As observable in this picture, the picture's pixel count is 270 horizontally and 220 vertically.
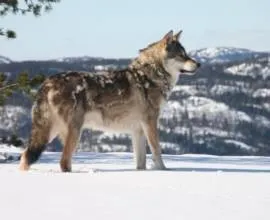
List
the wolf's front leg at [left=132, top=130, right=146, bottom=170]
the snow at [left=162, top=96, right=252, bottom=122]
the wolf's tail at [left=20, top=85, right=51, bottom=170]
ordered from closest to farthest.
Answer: the wolf's tail at [left=20, top=85, right=51, bottom=170] → the wolf's front leg at [left=132, top=130, right=146, bottom=170] → the snow at [left=162, top=96, right=252, bottom=122]

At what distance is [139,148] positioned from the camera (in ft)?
36.3

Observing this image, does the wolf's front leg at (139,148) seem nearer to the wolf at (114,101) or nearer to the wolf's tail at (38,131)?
the wolf at (114,101)

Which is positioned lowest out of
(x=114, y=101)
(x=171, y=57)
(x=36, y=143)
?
(x=36, y=143)

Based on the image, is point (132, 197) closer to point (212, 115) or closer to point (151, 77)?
point (151, 77)

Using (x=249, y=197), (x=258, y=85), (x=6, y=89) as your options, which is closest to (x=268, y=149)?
(x=258, y=85)

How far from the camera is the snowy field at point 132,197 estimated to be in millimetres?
5812

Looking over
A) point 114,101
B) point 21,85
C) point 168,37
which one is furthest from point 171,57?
point 21,85

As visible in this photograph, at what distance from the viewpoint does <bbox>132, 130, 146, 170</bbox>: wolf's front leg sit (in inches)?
433

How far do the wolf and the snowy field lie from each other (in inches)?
57.6

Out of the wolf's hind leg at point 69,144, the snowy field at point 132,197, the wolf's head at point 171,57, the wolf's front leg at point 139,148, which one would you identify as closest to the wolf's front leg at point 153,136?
the wolf's front leg at point 139,148

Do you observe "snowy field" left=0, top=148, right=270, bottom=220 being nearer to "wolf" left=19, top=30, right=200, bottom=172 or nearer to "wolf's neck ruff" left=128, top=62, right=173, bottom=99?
"wolf" left=19, top=30, right=200, bottom=172

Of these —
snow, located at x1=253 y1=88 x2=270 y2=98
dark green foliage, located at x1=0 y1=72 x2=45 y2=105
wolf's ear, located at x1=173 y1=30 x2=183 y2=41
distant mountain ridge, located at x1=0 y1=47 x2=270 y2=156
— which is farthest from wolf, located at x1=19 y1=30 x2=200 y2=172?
snow, located at x1=253 y1=88 x2=270 y2=98

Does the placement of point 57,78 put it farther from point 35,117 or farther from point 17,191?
point 17,191

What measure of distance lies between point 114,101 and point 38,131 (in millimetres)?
1254
